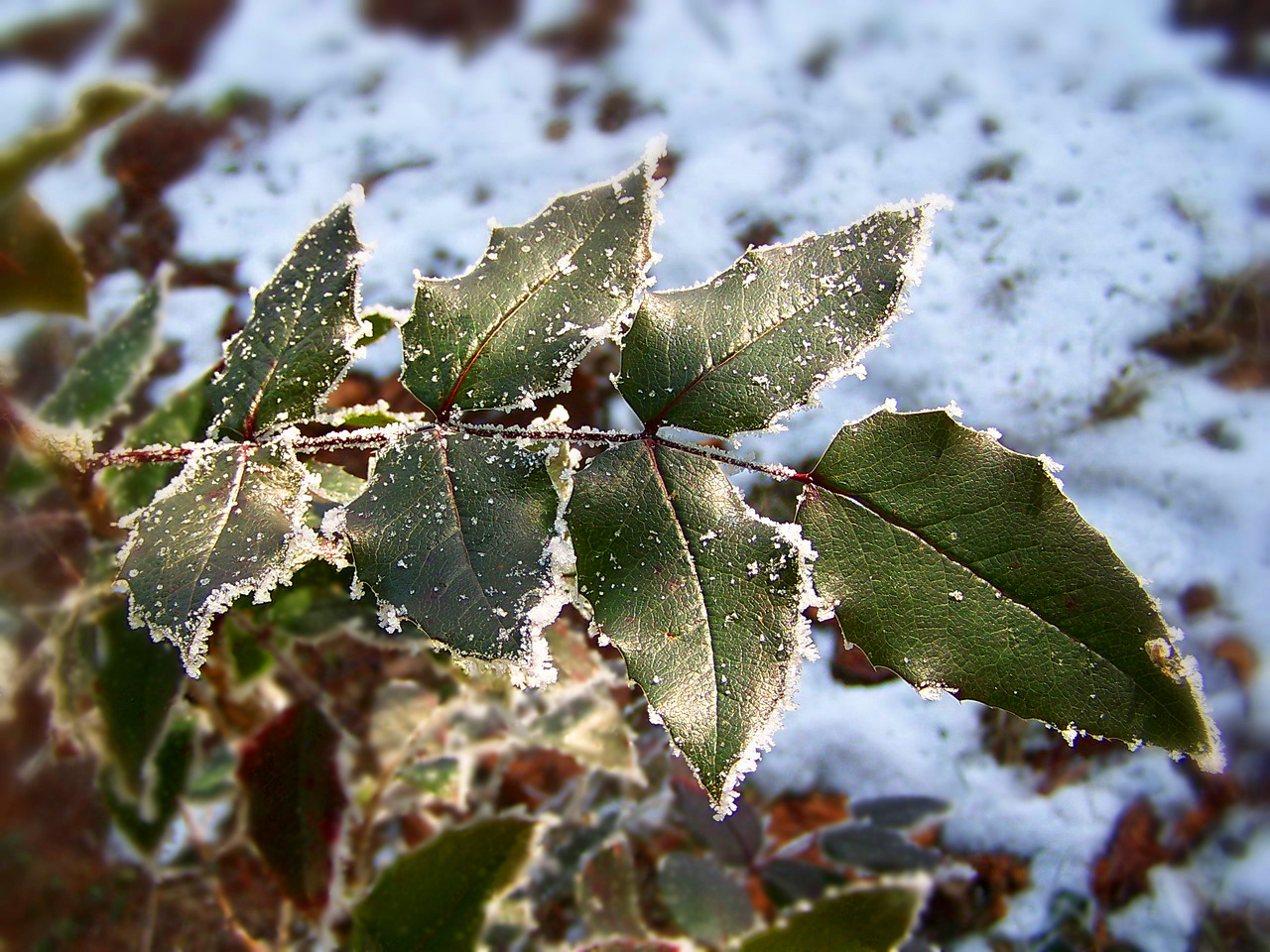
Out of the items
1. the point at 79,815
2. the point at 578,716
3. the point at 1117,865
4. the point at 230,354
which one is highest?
the point at 230,354

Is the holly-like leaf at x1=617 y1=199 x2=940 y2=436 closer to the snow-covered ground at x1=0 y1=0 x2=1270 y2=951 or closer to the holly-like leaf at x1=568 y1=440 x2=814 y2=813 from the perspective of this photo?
the holly-like leaf at x1=568 y1=440 x2=814 y2=813

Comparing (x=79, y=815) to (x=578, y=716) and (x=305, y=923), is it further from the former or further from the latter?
(x=578, y=716)

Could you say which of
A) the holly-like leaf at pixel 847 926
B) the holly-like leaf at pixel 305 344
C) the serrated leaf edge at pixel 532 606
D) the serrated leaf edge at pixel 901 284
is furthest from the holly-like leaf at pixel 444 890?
the serrated leaf edge at pixel 901 284

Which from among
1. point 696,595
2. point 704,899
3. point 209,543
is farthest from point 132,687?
point 704,899

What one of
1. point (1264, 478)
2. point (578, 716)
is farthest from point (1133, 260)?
point (578, 716)

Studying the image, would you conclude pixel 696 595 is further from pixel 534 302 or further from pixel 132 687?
pixel 132 687

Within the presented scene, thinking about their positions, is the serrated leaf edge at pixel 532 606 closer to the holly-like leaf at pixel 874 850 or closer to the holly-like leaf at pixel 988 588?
the holly-like leaf at pixel 988 588

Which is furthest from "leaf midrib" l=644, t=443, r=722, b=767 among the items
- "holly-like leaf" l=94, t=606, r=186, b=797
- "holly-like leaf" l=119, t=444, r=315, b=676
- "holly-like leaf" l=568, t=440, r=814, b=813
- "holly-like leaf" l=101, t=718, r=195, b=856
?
"holly-like leaf" l=101, t=718, r=195, b=856
